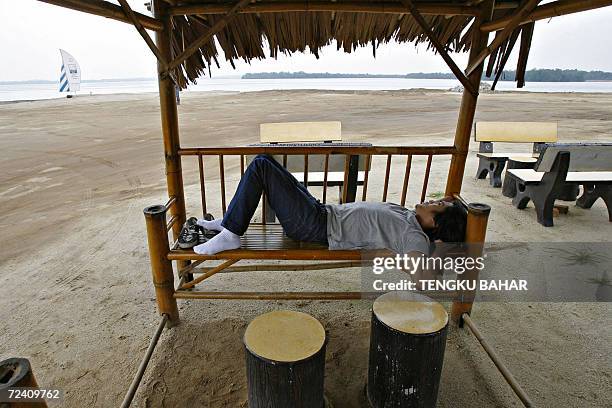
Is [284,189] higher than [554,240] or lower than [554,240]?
higher

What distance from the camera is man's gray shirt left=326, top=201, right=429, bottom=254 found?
8.66 feet

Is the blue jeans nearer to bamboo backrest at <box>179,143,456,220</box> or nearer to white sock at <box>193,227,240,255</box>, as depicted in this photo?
white sock at <box>193,227,240,255</box>

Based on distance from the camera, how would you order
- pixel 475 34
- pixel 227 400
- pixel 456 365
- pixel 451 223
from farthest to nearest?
pixel 475 34, pixel 451 223, pixel 456 365, pixel 227 400

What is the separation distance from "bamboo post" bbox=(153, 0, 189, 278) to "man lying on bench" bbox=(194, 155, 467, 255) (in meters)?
0.96

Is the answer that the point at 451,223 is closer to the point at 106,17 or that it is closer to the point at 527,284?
the point at 527,284

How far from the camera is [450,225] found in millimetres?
2703

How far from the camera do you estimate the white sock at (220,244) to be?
2.57 m

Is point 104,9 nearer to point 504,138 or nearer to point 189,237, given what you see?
point 189,237

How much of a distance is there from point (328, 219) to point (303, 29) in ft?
7.13

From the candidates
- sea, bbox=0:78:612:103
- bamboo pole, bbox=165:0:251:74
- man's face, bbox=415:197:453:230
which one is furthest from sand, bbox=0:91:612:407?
sea, bbox=0:78:612:103

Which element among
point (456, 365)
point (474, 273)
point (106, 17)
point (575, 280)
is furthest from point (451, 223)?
point (106, 17)

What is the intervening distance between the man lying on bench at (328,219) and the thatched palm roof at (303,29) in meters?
1.62

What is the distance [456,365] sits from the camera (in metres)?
2.52

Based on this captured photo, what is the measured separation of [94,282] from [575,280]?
477cm
